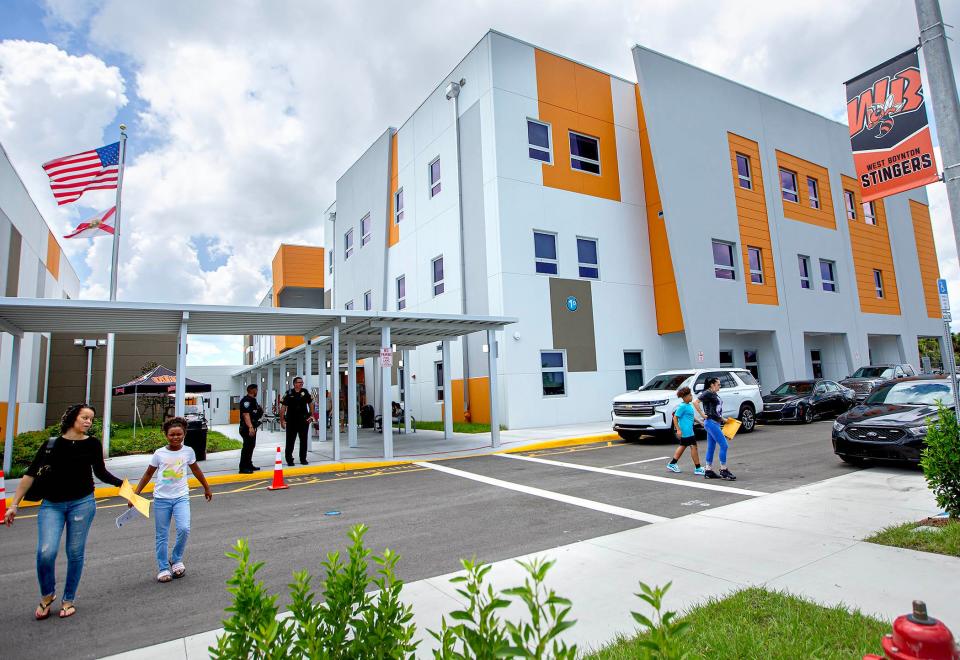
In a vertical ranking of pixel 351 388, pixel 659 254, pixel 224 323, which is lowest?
pixel 351 388

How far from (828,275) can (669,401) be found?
18.9 metres

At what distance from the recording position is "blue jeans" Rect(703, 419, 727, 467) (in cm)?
945

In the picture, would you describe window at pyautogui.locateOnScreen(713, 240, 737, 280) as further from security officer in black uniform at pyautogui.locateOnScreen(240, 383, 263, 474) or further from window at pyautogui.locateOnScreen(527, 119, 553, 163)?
security officer in black uniform at pyautogui.locateOnScreen(240, 383, 263, 474)

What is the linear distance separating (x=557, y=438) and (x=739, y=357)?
525 inches

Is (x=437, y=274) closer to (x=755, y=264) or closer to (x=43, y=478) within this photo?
(x=755, y=264)

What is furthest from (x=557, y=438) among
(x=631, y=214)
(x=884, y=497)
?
(x=631, y=214)

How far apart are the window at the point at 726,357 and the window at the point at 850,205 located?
11.8m

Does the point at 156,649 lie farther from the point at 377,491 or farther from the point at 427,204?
the point at 427,204

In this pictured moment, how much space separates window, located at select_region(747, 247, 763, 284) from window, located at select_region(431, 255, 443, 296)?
13320 millimetres

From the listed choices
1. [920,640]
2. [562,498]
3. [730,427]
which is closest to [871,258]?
[730,427]

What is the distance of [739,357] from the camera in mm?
24891

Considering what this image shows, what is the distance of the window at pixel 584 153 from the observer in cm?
2194

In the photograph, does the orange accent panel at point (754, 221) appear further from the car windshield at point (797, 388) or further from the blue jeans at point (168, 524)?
the blue jeans at point (168, 524)

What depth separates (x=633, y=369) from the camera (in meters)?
22.1
